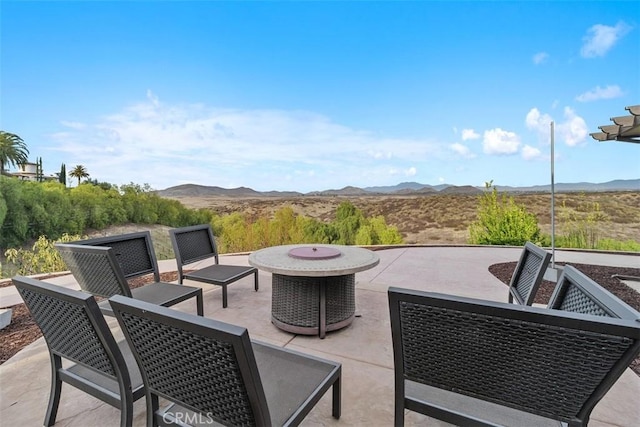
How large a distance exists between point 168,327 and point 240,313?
7.65ft

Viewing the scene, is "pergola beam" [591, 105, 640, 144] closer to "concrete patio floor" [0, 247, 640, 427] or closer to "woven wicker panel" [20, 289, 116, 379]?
"concrete patio floor" [0, 247, 640, 427]

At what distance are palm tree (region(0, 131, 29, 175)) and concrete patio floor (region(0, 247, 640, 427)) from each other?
7445mm

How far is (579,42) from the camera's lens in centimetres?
726

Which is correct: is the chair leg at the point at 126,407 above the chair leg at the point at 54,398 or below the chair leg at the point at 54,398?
above

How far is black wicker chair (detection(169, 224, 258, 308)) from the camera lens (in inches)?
131

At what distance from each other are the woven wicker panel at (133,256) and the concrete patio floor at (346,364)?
26.7 inches

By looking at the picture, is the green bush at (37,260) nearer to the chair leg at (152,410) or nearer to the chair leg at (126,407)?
the chair leg at (126,407)

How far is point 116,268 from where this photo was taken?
2.29 metres

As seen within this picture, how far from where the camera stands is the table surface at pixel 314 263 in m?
2.42

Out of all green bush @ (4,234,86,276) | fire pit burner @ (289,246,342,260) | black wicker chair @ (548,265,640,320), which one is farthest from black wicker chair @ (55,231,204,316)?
green bush @ (4,234,86,276)

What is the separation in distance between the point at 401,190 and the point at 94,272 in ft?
57.3

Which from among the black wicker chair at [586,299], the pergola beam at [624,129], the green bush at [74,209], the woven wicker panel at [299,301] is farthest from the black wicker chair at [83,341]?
the green bush at [74,209]

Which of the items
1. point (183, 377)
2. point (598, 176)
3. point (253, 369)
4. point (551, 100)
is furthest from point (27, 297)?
point (598, 176)

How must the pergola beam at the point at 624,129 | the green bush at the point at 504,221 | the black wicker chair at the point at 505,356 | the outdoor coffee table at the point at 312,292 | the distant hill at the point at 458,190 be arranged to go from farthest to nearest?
the distant hill at the point at 458,190
the green bush at the point at 504,221
the pergola beam at the point at 624,129
the outdoor coffee table at the point at 312,292
the black wicker chair at the point at 505,356
